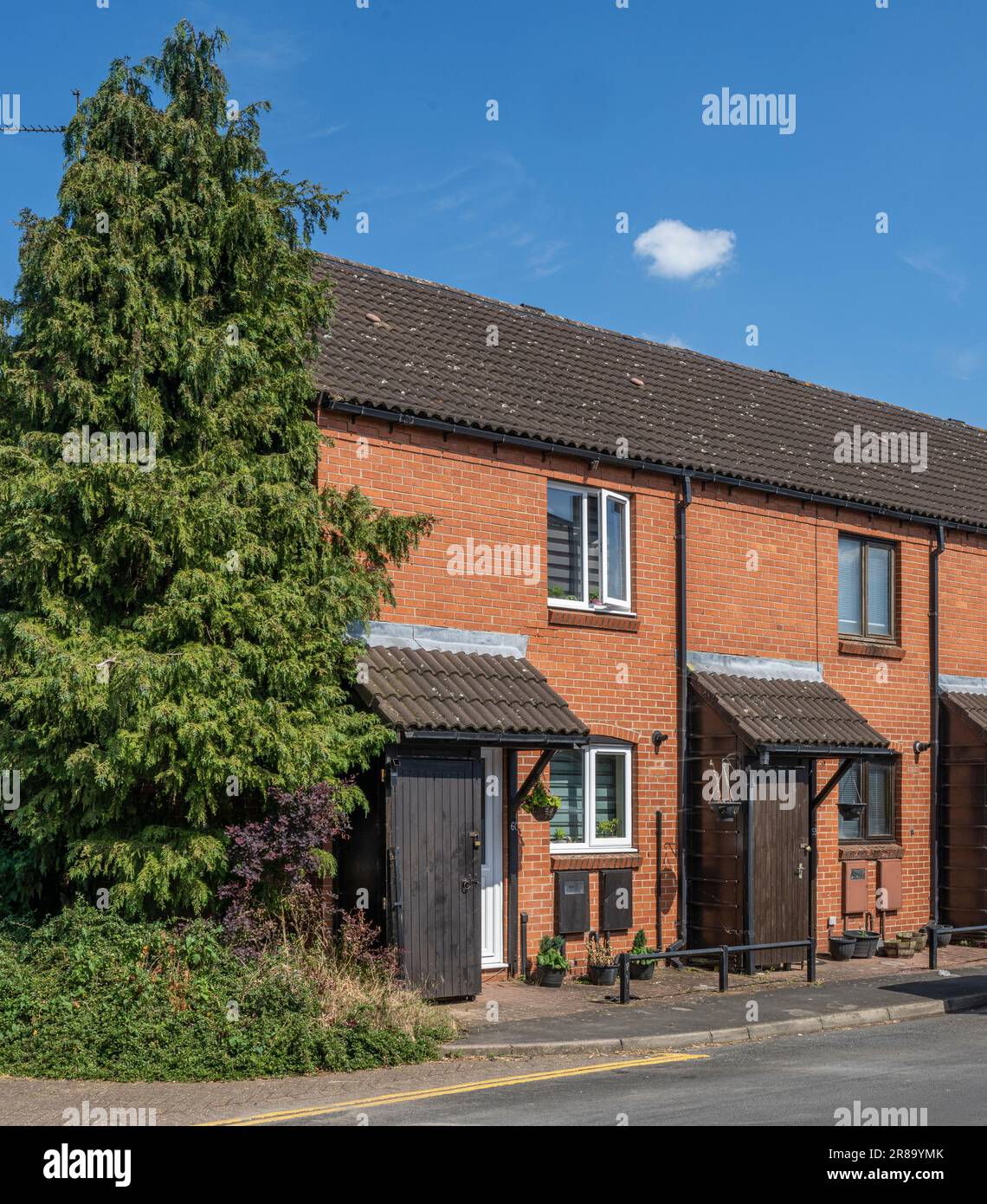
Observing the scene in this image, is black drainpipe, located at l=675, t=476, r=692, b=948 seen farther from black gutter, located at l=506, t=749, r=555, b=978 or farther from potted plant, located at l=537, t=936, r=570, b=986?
black gutter, located at l=506, t=749, r=555, b=978

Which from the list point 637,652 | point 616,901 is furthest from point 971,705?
point 616,901

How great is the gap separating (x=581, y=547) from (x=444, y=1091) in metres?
7.83

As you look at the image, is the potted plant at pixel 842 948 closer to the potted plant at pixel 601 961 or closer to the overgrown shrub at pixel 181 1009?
the potted plant at pixel 601 961

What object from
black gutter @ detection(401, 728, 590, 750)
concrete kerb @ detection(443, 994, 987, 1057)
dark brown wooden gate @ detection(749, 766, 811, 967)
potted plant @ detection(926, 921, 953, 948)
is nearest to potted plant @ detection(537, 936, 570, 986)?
black gutter @ detection(401, 728, 590, 750)

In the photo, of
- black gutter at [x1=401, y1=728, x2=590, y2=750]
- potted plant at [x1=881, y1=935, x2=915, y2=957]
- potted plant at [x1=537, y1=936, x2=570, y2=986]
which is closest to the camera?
black gutter at [x1=401, y1=728, x2=590, y2=750]

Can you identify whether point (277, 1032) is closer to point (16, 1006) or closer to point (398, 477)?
point (16, 1006)

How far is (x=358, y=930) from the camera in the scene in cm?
1253

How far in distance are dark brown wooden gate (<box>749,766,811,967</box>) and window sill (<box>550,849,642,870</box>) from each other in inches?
54.9

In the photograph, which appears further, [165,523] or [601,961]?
[601,961]

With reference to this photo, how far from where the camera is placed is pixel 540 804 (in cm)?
1521

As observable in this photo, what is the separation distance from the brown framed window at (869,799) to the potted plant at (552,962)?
5.55 metres

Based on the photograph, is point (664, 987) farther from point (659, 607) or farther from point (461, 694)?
point (659, 607)

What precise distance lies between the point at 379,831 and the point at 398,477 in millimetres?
3787

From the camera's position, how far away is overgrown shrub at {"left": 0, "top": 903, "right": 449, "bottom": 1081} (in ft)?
34.1
